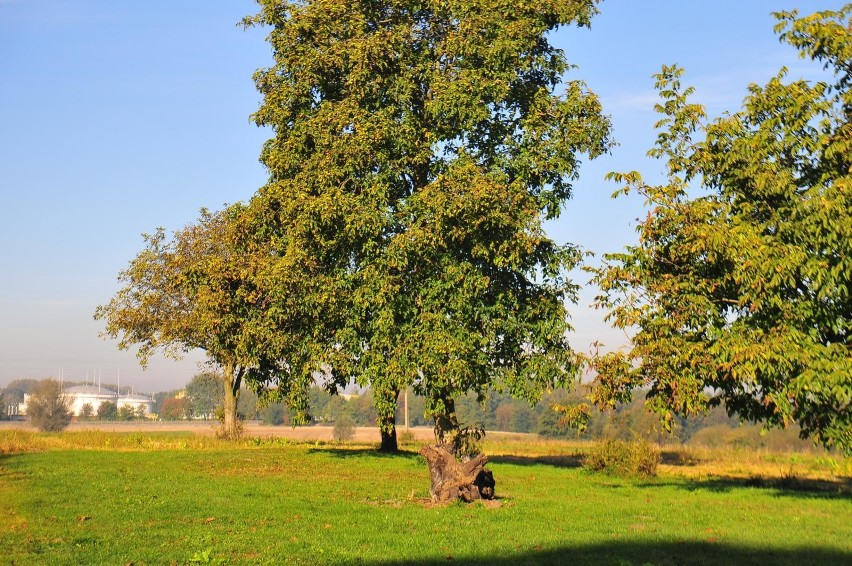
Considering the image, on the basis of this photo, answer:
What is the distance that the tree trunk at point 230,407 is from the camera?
48.1 m

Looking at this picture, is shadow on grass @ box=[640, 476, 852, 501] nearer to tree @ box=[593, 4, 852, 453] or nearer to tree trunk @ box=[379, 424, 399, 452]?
tree @ box=[593, 4, 852, 453]

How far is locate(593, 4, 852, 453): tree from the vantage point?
62.1ft

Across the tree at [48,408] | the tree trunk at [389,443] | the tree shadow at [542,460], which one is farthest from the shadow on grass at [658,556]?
the tree at [48,408]

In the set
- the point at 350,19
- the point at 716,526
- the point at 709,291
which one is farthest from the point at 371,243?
the point at 716,526

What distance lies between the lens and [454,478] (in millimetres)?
20766

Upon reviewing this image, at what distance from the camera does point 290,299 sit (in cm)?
2861

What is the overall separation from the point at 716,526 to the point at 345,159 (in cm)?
1708

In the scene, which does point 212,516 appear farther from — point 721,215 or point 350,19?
point 350,19

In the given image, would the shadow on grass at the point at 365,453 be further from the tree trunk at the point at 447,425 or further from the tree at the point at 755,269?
the tree at the point at 755,269

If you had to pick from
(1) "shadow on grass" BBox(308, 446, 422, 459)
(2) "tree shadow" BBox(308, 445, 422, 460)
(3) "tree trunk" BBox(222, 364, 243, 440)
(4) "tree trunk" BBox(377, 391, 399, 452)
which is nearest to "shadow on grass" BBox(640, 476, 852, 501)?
(4) "tree trunk" BBox(377, 391, 399, 452)

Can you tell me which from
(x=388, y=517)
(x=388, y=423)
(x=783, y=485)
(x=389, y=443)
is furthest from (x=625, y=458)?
(x=388, y=517)

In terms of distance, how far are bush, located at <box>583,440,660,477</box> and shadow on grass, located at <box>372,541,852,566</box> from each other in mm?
14793

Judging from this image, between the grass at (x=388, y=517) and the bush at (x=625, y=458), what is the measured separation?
752mm

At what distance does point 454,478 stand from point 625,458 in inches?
466
